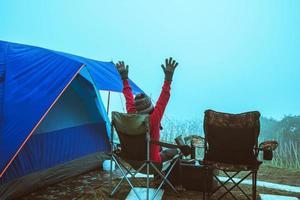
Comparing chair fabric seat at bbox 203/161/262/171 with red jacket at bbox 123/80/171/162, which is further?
red jacket at bbox 123/80/171/162

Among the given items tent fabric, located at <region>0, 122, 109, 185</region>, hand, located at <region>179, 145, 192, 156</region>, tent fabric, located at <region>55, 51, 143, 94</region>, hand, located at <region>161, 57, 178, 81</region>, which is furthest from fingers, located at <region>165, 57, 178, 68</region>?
tent fabric, located at <region>0, 122, 109, 185</region>

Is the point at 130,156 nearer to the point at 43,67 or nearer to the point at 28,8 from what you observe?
the point at 43,67

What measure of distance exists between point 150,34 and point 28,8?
9.52ft

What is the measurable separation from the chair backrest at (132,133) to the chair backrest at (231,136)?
57 centimetres

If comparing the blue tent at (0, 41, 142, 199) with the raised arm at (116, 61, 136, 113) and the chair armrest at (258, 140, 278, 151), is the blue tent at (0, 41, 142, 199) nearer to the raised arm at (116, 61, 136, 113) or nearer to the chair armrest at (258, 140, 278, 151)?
the raised arm at (116, 61, 136, 113)

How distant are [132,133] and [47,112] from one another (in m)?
0.79

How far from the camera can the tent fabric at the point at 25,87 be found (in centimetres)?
265

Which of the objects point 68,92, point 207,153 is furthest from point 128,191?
point 68,92

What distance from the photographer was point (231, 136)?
2.85 metres

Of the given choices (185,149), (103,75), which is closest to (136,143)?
(185,149)

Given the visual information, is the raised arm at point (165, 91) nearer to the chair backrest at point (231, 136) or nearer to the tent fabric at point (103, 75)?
the chair backrest at point (231, 136)

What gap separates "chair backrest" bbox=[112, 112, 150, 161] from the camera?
288cm

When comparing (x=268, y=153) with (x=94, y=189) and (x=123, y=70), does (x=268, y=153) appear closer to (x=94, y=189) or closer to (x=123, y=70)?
(x=123, y=70)

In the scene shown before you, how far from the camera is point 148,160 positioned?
9.41 feet
